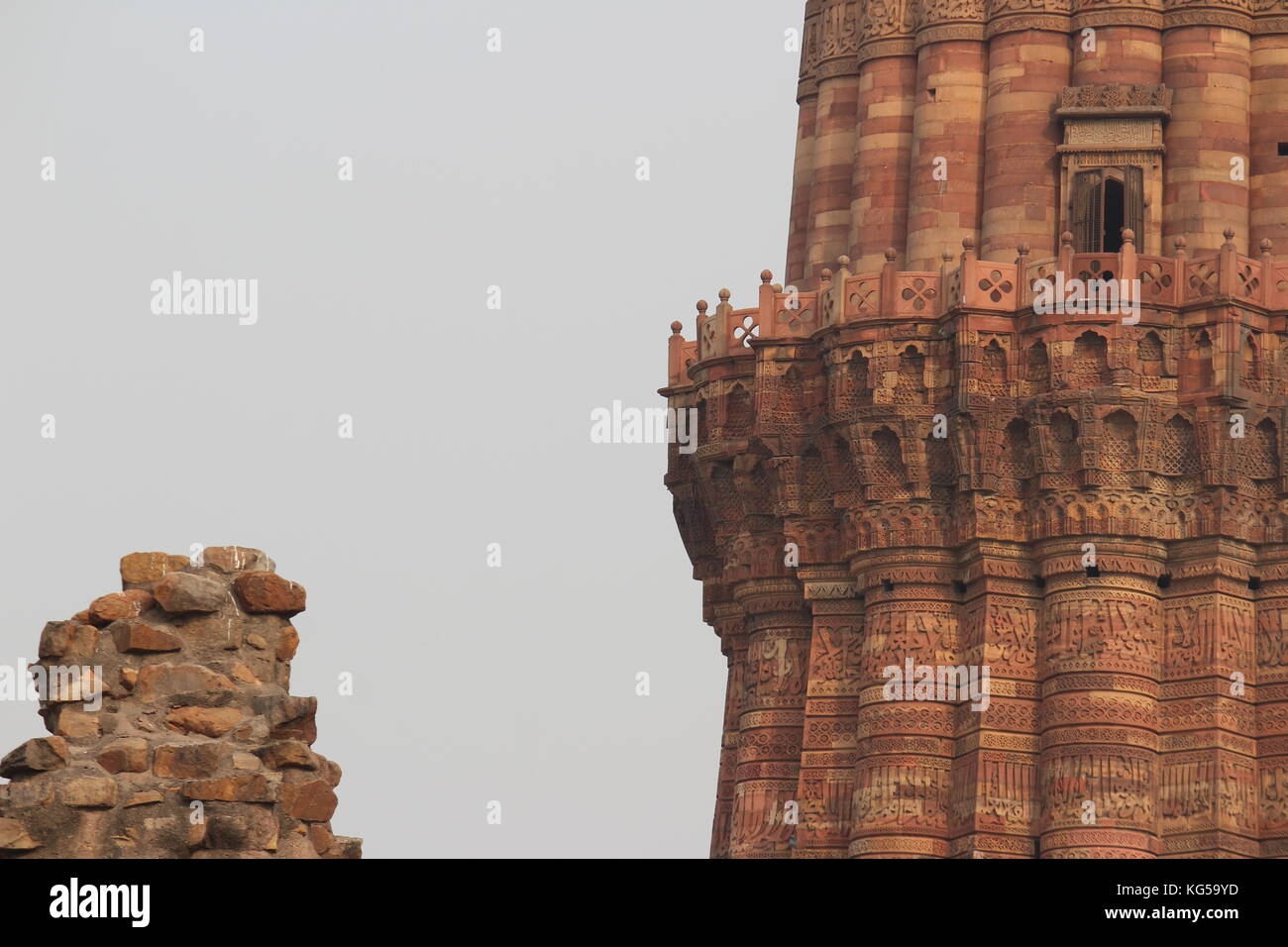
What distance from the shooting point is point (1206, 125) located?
47.8 metres

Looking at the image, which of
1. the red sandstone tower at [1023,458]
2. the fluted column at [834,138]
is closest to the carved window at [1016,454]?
the red sandstone tower at [1023,458]

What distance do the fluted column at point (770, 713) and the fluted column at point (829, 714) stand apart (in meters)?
0.57

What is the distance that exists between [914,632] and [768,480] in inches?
132

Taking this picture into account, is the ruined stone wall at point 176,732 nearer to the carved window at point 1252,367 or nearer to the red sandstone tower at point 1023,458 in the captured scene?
the red sandstone tower at point 1023,458

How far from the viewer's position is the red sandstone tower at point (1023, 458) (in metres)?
45.1

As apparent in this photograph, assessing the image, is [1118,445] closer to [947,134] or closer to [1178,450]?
[1178,450]

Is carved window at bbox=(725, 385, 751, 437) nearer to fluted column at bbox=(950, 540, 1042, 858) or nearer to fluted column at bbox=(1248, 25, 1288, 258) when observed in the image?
fluted column at bbox=(950, 540, 1042, 858)

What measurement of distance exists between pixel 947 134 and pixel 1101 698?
26.0ft

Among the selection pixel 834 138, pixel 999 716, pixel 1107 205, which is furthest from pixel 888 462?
pixel 834 138
